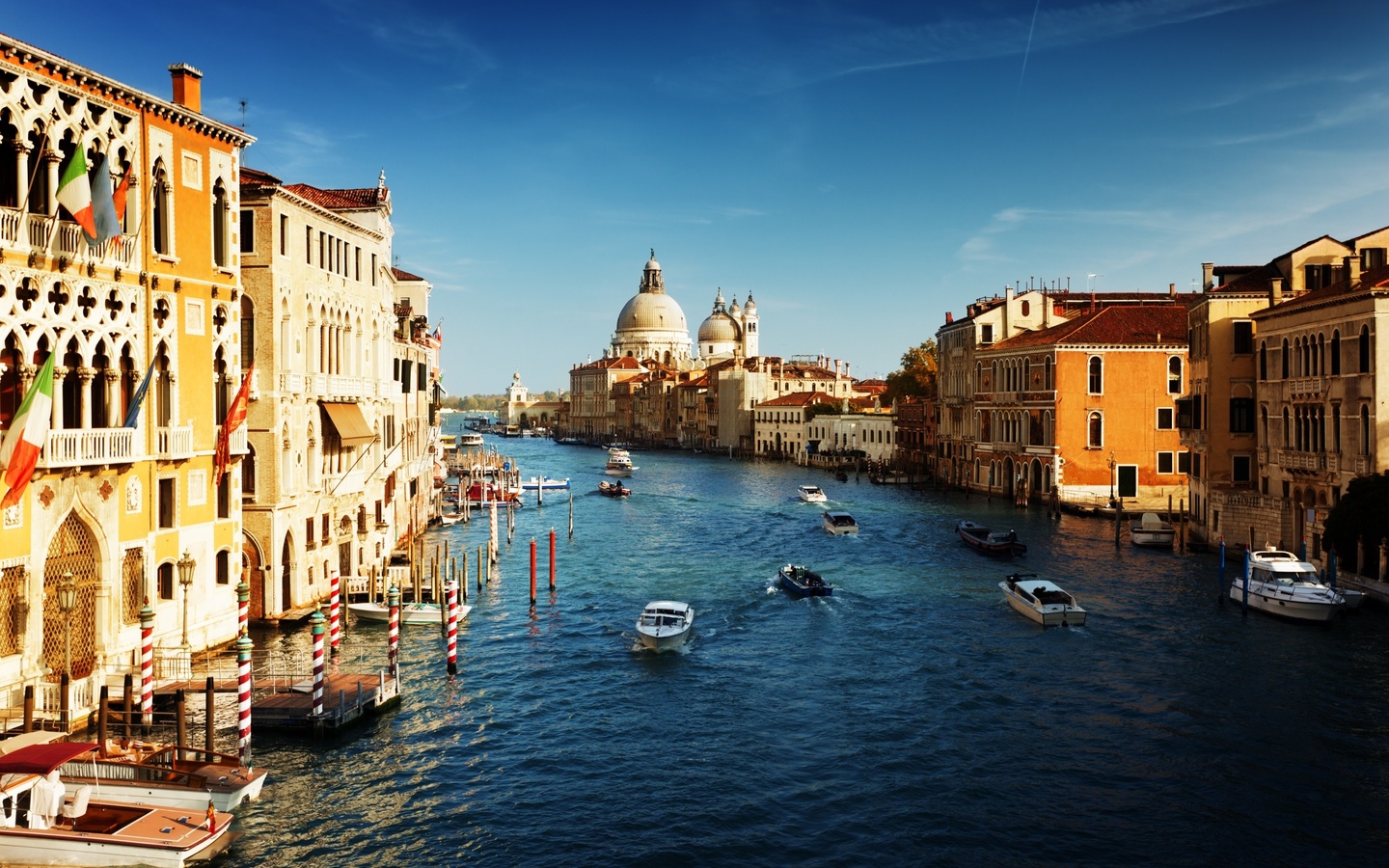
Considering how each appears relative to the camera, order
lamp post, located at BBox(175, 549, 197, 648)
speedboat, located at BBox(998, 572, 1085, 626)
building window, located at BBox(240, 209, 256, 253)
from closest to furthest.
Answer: lamp post, located at BBox(175, 549, 197, 648) < building window, located at BBox(240, 209, 256, 253) < speedboat, located at BBox(998, 572, 1085, 626)

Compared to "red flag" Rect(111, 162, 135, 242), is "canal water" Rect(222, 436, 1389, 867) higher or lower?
lower

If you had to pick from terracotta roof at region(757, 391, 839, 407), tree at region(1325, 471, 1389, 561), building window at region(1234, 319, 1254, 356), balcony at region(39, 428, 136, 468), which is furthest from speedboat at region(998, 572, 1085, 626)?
terracotta roof at region(757, 391, 839, 407)

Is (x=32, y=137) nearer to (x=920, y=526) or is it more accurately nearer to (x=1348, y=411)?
(x=1348, y=411)

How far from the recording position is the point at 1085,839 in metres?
13.7

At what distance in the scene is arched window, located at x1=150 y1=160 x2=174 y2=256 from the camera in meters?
18.0

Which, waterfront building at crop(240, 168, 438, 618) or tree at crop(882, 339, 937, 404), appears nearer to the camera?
waterfront building at crop(240, 168, 438, 618)

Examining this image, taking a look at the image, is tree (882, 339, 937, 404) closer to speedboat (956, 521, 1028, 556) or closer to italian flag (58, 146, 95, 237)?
speedboat (956, 521, 1028, 556)

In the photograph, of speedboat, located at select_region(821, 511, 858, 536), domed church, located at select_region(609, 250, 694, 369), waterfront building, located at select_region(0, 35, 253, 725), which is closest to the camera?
waterfront building, located at select_region(0, 35, 253, 725)

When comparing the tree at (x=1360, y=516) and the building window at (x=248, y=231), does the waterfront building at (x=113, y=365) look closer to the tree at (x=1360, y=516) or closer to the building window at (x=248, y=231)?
the building window at (x=248, y=231)

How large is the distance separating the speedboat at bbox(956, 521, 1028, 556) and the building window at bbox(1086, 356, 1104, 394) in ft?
44.3

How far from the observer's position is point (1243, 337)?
106ft

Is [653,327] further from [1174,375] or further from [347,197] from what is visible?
[347,197]

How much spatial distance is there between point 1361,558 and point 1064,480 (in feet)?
76.6

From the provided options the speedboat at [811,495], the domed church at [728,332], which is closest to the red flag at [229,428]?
the speedboat at [811,495]
